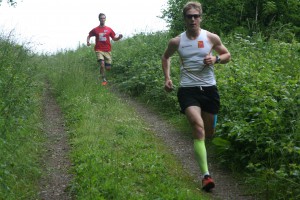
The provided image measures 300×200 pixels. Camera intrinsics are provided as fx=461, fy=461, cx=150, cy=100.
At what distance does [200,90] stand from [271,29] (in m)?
7.30

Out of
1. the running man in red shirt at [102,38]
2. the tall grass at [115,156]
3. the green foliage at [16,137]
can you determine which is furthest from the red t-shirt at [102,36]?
the green foliage at [16,137]

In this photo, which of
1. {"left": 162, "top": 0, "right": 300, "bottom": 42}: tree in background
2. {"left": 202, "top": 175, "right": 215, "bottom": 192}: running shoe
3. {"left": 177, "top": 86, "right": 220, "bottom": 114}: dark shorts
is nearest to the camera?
{"left": 202, "top": 175, "right": 215, "bottom": 192}: running shoe

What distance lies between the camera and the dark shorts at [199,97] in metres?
5.69

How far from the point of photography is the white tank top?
18.6 feet

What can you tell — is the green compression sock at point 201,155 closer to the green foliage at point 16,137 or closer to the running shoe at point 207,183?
the running shoe at point 207,183

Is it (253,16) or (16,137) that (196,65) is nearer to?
(16,137)

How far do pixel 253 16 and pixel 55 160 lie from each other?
821 cm

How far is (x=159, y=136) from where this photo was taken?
812 cm

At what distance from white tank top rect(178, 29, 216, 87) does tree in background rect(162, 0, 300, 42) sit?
20.7 feet

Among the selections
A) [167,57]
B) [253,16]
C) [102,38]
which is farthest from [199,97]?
[102,38]

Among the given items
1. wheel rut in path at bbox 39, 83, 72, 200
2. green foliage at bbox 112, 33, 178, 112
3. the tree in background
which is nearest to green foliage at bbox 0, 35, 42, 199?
wheel rut in path at bbox 39, 83, 72, 200

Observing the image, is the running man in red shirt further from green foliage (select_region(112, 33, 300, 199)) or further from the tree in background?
green foliage (select_region(112, 33, 300, 199))

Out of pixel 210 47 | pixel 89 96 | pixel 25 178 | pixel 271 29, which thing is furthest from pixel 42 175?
pixel 271 29

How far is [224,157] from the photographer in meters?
6.44
